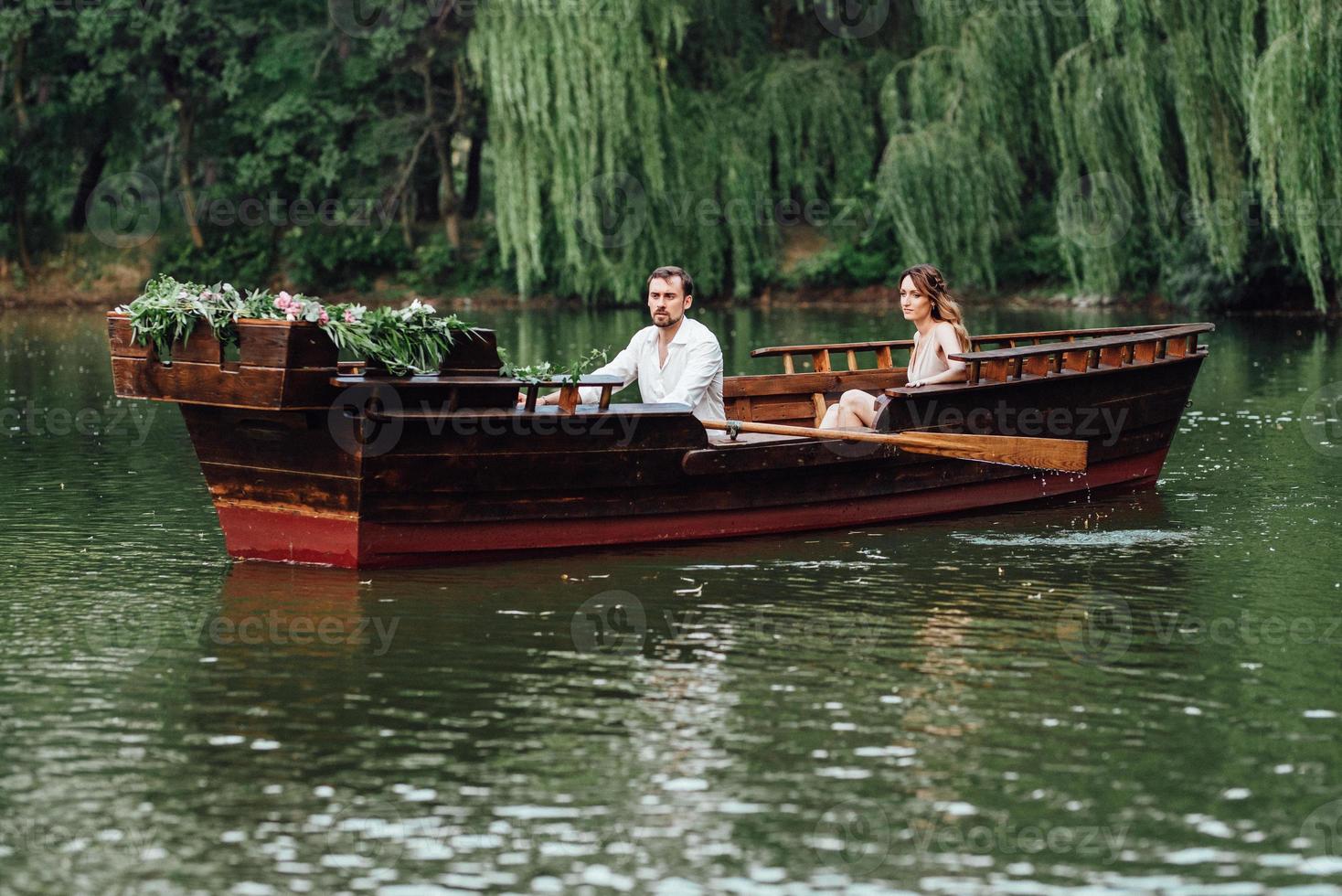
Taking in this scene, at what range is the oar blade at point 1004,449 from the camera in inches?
471

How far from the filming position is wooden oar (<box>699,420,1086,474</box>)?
38.3ft

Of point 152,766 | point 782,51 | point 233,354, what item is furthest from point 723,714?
point 782,51

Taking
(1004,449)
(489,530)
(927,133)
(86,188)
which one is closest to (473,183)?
(86,188)

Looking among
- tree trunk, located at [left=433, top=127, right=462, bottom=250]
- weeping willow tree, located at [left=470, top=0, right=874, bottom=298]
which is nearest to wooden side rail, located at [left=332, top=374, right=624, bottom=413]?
weeping willow tree, located at [left=470, top=0, right=874, bottom=298]

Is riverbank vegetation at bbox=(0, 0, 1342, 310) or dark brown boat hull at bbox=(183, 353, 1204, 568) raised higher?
riverbank vegetation at bbox=(0, 0, 1342, 310)

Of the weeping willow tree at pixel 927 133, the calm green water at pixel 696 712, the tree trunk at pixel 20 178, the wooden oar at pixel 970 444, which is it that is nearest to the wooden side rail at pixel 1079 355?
the wooden oar at pixel 970 444

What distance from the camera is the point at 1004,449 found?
12.3 metres

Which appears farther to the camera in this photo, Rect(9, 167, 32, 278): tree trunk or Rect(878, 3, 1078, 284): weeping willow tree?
Rect(9, 167, 32, 278): tree trunk

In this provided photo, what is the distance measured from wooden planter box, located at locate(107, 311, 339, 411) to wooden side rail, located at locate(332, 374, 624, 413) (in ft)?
0.54

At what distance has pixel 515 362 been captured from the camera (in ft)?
77.4

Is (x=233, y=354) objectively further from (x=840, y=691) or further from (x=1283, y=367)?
→ (x=840, y=691)

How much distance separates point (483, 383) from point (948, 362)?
11.7 feet

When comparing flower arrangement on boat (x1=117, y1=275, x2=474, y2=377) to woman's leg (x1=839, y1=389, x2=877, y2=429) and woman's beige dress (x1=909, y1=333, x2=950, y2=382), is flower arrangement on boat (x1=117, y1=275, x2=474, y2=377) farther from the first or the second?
woman's beige dress (x1=909, y1=333, x2=950, y2=382)

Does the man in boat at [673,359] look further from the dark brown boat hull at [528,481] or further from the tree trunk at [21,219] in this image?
the tree trunk at [21,219]
